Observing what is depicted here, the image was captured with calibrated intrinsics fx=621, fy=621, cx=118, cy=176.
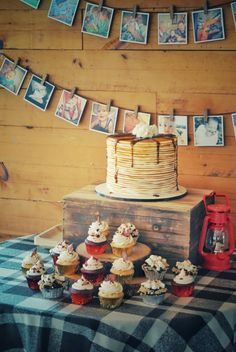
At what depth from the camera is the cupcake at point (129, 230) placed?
2242 mm

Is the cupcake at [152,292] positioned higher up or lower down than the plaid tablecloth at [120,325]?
higher up

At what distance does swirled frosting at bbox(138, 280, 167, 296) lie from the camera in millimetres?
1967

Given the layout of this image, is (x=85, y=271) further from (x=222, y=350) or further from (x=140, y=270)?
(x=222, y=350)

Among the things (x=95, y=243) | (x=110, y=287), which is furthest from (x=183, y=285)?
(x=95, y=243)

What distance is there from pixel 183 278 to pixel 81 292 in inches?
13.4

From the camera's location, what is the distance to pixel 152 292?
196 cm

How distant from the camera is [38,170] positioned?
304 centimetres

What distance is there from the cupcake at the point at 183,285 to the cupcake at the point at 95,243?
312 millimetres

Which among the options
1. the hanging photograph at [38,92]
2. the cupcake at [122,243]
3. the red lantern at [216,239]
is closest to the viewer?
the cupcake at [122,243]

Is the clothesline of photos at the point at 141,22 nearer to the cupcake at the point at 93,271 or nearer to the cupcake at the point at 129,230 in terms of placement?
the cupcake at the point at 129,230

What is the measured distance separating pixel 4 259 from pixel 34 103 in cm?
85

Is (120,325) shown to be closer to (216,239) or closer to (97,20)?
(216,239)

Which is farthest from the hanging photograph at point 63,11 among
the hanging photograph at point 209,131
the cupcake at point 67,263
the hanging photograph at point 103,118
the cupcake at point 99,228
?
the cupcake at point 67,263

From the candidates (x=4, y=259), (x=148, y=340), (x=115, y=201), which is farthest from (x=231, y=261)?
(x=4, y=259)
